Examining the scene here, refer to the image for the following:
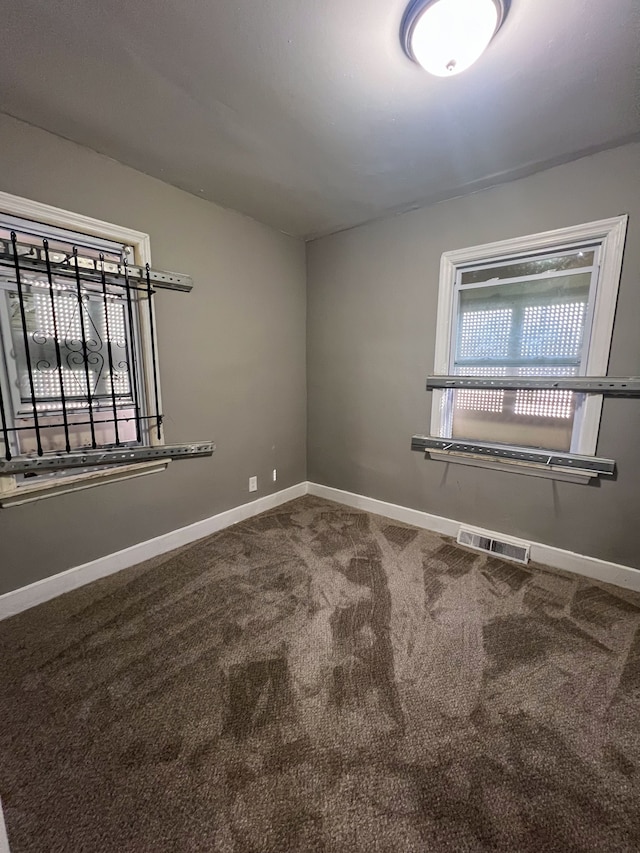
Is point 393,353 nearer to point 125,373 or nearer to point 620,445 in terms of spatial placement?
point 620,445

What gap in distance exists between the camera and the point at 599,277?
74.5 inches

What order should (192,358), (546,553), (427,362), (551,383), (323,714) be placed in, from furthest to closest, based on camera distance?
(427,362) → (192,358) → (546,553) → (551,383) → (323,714)

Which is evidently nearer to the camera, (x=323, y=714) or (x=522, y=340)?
(x=323, y=714)

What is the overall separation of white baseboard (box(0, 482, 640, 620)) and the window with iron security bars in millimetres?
579

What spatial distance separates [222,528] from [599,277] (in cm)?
297

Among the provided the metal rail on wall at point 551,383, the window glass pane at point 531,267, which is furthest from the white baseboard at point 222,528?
the window glass pane at point 531,267

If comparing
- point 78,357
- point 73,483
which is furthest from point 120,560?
point 78,357

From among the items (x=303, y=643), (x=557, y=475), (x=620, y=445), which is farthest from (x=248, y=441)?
(x=620, y=445)

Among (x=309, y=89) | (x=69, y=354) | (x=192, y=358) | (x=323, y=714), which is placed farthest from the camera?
(x=192, y=358)

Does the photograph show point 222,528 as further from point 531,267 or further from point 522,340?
point 531,267

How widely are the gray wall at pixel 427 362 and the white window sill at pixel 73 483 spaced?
5.13ft

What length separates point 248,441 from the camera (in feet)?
9.16

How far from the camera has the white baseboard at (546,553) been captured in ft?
6.42

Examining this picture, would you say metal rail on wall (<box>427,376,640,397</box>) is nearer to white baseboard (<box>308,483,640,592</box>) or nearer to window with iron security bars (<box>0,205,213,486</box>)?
white baseboard (<box>308,483,640,592</box>)
